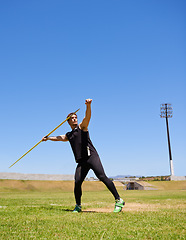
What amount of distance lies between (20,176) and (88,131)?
4804cm

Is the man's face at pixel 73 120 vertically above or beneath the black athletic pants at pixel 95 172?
above

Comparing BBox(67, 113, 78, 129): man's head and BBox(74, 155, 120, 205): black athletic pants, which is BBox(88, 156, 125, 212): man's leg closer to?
BBox(74, 155, 120, 205): black athletic pants

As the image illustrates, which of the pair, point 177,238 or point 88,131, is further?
point 88,131

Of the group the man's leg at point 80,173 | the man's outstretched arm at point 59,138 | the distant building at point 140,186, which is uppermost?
the man's outstretched arm at point 59,138

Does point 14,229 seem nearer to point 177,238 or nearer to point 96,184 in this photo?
point 177,238

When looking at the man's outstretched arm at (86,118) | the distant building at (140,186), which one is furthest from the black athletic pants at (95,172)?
the distant building at (140,186)

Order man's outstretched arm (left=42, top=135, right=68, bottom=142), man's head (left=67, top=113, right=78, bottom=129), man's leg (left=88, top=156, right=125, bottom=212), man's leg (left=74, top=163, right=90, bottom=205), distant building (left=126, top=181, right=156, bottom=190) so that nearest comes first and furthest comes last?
man's leg (left=88, top=156, right=125, bottom=212), man's leg (left=74, top=163, right=90, bottom=205), man's head (left=67, top=113, right=78, bottom=129), man's outstretched arm (left=42, top=135, right=68, bottom=142), distant building (left=126, top=181, right=156, bottom=190)

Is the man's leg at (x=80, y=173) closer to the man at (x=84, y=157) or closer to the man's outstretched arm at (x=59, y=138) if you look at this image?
the man at (x=84, y=157)

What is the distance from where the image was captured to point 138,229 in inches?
148

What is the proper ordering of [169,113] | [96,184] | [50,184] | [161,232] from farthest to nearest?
[169,113]
[96,184]
[50,184]
[161,232]

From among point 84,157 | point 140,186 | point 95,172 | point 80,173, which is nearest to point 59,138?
point 84,157

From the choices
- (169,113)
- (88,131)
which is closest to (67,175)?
(169,113)

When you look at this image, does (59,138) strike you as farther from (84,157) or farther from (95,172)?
(95,172)

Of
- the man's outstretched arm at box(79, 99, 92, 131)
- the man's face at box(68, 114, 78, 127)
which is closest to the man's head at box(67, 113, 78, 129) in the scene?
the man's face at box(68, 114, 78, 127)
